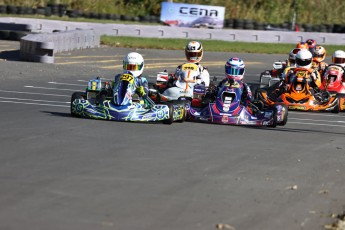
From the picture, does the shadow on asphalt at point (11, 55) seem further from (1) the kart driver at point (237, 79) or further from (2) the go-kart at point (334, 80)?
(1) the kart driver at point (237, 79)

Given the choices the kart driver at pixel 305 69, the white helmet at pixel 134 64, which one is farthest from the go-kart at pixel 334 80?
the white helmet at pixel 134 64

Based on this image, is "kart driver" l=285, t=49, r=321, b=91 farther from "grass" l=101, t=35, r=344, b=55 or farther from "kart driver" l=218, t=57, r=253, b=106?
"grass" l=101, t=35, r=344, b=55

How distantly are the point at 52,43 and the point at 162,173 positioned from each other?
46.6 ft

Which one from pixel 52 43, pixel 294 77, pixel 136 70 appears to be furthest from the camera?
pixel 52 43

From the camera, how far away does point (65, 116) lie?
13453 millimetres

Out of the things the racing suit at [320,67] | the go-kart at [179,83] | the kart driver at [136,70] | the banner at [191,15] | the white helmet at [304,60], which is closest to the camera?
the kart driver at [136,70]

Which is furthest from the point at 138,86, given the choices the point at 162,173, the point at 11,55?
the point at 11,55

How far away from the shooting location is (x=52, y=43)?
22766mm

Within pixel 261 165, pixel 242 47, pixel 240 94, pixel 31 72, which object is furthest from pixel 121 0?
pixel 261 165

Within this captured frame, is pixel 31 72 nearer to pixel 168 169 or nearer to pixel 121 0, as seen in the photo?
pixel 168 169

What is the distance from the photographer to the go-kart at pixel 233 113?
539 inches

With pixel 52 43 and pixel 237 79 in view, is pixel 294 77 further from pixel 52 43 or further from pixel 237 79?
pixel 52 43

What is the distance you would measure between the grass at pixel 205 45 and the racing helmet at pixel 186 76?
14351 millimetres

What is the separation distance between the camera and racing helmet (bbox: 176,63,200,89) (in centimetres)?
1555
